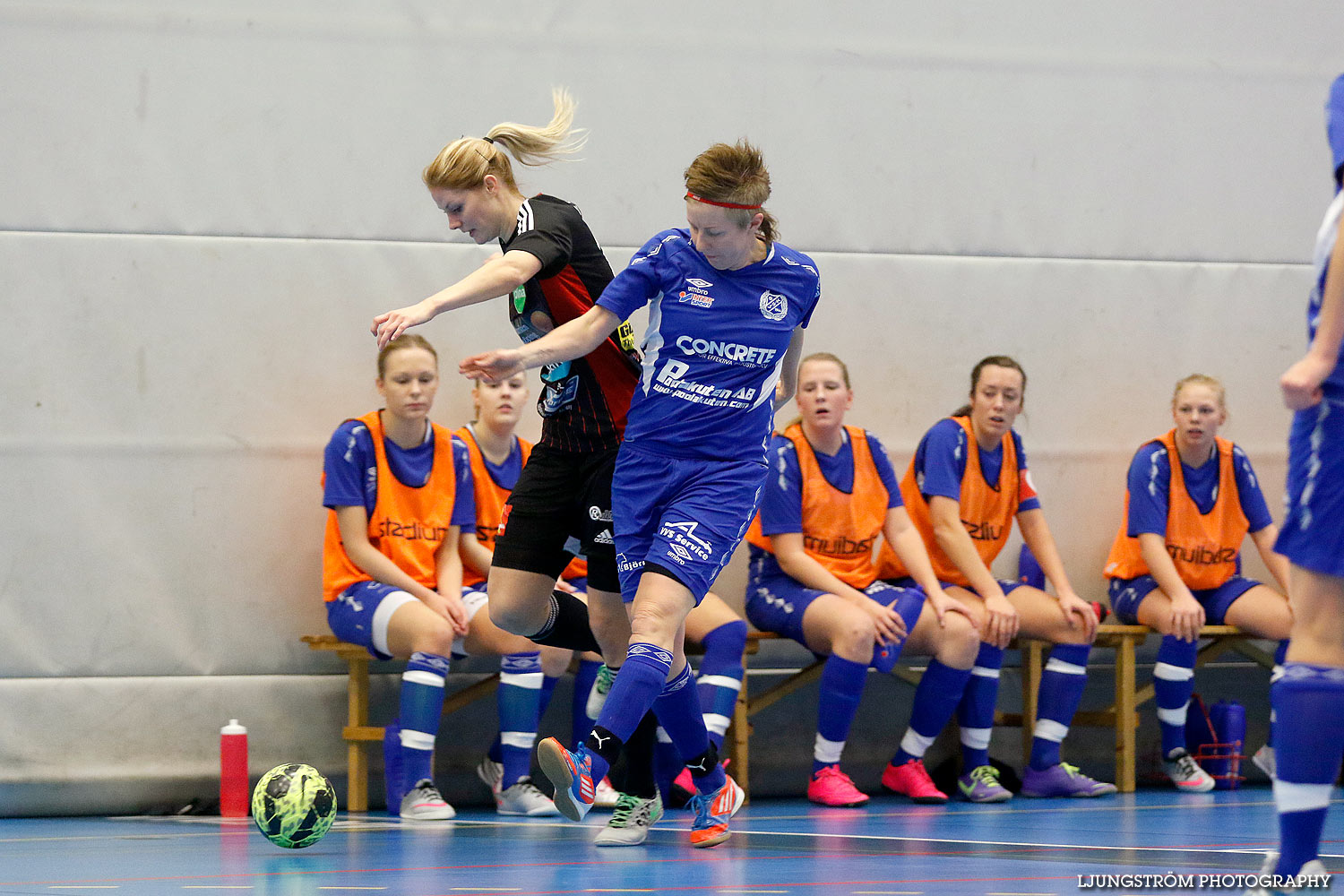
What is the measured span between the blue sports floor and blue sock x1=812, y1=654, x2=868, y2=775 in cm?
A: 30

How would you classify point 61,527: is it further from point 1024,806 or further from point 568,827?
point 1024,806

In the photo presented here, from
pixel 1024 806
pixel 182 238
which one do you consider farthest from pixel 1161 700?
pixel 182 238

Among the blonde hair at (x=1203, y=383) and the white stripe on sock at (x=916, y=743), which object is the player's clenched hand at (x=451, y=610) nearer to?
the white stripe on sock at (x=916, y=743)

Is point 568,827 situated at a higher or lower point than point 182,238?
lower

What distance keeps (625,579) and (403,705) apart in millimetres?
1637

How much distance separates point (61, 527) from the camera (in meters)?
6.00

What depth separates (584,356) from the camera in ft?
14.3

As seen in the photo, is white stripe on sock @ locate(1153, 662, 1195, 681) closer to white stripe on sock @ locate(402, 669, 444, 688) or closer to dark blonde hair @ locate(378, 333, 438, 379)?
white stripe on sock @ locate(402, 669, 444, 688)

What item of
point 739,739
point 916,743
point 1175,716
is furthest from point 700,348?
point 1175,716

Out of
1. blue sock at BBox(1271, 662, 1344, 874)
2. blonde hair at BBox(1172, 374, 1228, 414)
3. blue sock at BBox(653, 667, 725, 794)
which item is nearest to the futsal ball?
blue sock at BBox(653, 667, 725, 794)

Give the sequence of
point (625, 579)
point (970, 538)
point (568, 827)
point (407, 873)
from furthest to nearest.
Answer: point (970, 538) < point (568, 827) < point (625, 579) < point (407, 873)

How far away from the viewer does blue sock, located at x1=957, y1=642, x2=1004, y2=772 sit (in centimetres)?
616

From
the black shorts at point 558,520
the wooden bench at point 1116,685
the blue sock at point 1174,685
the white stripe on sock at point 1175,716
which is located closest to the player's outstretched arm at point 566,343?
the black shorts at point 558,520

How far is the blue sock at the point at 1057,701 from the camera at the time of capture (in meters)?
6.23
